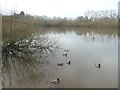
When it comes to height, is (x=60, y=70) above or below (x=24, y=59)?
below

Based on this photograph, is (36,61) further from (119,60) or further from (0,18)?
(119,60)

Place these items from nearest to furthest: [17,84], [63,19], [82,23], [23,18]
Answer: [17,84], [23,18], [63,19], [82,23]

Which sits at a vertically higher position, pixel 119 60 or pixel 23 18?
pixel 23 18

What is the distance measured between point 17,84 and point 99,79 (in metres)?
2.27

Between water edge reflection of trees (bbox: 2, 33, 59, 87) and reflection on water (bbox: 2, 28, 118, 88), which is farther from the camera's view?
water edge reflection of trees (bbox: 2, 33, 59, 87)

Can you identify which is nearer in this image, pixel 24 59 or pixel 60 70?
pixel 60 70

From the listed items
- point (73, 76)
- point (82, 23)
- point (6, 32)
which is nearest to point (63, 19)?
point (82, 23)

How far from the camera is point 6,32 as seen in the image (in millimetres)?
9922

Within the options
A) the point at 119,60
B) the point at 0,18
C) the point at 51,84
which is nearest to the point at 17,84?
the point at 51,84

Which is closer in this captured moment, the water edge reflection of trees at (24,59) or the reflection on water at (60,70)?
the reflection on water at (60,70)

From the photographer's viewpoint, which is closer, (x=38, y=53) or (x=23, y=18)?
(x=38, y=53)

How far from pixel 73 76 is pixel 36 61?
2359mm

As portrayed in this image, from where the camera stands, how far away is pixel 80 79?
6645 millimetres

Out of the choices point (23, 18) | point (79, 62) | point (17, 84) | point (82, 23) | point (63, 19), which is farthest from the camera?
point (82, 23)
